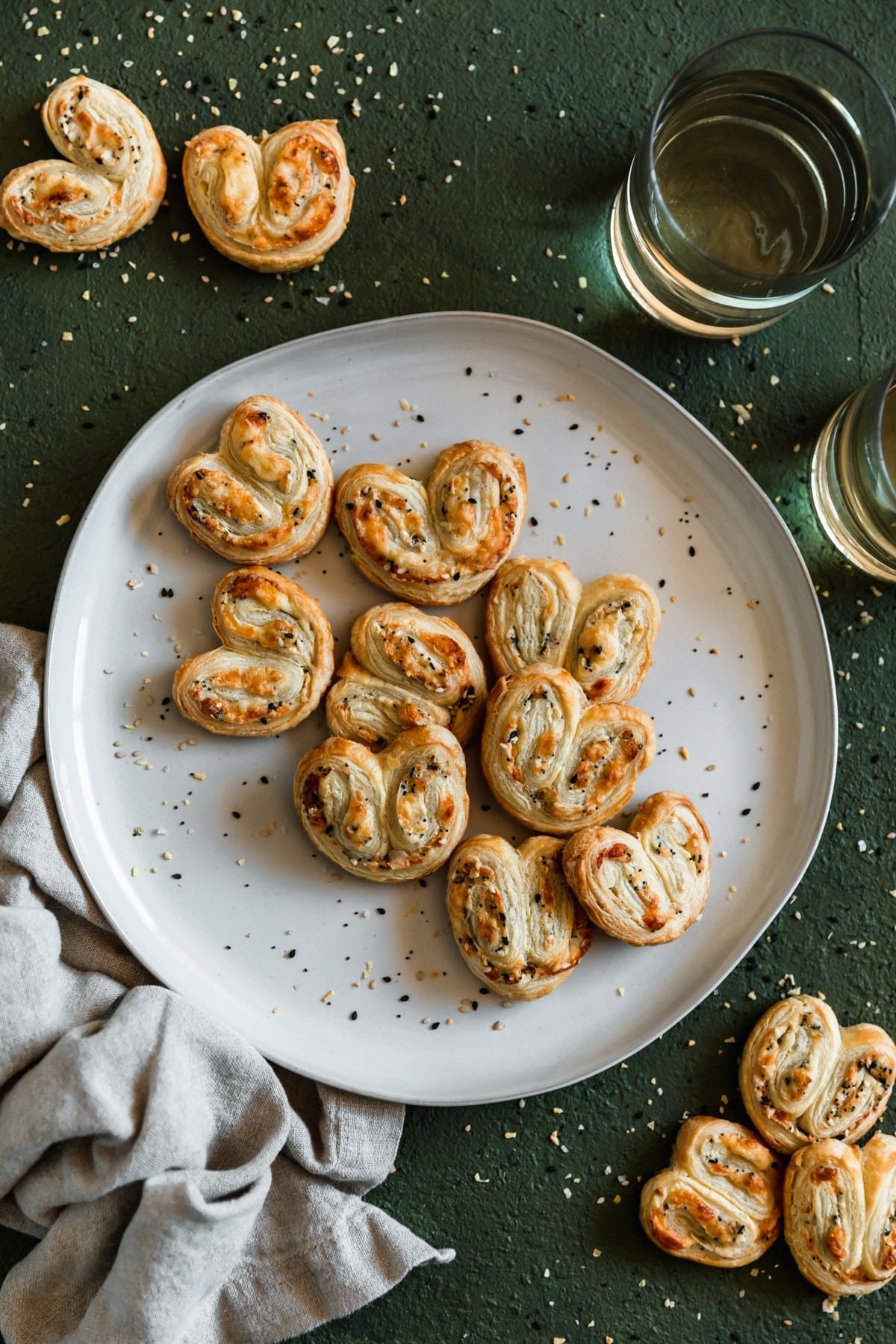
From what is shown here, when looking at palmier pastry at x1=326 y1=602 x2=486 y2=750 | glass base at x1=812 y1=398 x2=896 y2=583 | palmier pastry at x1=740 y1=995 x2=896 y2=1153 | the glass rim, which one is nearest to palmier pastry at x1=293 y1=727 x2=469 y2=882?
palmier pastry at x1=326 y1=602 x2=486 y2=750

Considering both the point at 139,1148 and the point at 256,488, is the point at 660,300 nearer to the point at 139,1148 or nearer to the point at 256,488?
the point at 256,488

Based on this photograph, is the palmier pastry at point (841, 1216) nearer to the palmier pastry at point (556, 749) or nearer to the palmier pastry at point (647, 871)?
the palmier pastry at point (647, 871)

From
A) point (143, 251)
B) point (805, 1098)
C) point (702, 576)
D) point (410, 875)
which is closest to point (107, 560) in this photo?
point (143, 251)

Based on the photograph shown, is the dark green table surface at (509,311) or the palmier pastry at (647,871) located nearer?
the palmier pastry at (647,871)

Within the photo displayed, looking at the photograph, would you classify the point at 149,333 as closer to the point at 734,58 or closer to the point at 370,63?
the point at 370,63

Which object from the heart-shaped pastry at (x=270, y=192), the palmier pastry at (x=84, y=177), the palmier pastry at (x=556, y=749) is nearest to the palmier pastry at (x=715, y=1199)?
the palmier pastry at (x=556, y=749)

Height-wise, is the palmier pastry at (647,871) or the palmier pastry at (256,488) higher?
the palmier pastry at (256,488)
